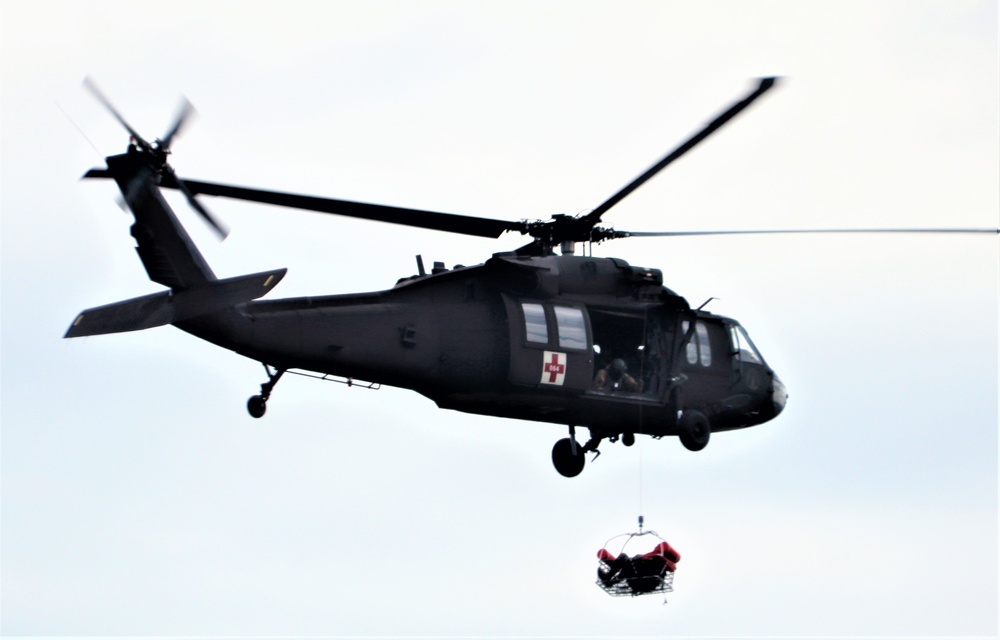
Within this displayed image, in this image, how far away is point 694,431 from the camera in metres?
32.2

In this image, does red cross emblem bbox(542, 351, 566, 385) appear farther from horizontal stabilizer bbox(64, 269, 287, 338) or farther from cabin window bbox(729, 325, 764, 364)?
horizontal stabilizer bbox(64, 269, 287, 338)

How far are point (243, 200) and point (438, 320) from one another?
152 inches

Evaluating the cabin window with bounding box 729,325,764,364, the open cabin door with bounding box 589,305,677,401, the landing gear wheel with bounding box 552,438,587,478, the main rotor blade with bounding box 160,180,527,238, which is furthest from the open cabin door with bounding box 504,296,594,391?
the cabin window with bounding box 729,325,764,364

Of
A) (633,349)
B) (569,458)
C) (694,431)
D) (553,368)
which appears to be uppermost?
(633,349)

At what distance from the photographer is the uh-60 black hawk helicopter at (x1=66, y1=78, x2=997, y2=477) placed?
2684 centimetres

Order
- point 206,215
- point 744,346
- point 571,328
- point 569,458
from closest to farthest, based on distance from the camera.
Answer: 1. point 206,215
2. point 571,328
3. point 569,458
4. point 744,346

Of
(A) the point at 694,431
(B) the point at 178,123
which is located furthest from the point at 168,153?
(A) the point at 694,431

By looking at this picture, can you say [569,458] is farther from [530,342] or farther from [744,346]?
[744,346]

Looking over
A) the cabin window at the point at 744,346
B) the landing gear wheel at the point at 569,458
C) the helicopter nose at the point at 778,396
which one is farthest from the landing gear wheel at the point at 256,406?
the helicopter nose at the point at 778,396

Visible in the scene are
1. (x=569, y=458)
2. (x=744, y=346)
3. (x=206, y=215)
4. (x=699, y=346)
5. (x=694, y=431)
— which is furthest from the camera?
(x=744, y=346)

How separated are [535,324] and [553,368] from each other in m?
0.84

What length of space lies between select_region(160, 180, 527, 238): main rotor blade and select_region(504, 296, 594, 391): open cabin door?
155 centimetres

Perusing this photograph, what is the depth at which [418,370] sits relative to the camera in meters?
29.4

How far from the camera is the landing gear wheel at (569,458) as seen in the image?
32.7 metres
